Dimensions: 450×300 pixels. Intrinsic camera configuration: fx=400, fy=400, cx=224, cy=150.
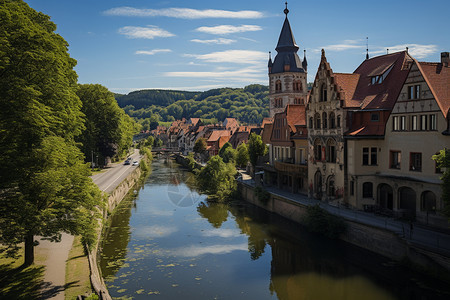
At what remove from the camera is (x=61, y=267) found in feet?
73.5

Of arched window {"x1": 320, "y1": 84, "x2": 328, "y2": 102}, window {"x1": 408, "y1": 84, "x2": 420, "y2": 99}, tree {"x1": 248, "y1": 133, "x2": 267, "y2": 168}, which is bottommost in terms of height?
tree {"x1": 248, "y1": 133, "x2": 267, "y2": 168}

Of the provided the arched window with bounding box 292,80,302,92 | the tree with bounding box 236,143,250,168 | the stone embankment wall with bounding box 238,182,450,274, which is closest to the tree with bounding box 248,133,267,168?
the tree with bounding box 236,143,250,168

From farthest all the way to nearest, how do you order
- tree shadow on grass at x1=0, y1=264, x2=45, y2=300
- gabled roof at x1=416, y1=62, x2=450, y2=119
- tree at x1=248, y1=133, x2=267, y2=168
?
tree at x1=248, y1=133, x2=267, y2=168, gabled roof at x1=416, y1=62, x2=450, y2=119, tree shadow on grass at x1=0, y1=264, x2=45, y2=300

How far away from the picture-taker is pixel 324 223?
33.1m

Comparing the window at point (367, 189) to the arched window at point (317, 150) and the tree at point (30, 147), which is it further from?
the tree at point (30, 147)

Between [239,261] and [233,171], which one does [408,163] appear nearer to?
[239,261]

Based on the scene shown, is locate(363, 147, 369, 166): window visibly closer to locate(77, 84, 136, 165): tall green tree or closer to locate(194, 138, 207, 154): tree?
locate(77, 84, 136, 165): tall green tree

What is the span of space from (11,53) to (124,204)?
110 ft

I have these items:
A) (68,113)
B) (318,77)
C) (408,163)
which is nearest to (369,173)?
(408,163)

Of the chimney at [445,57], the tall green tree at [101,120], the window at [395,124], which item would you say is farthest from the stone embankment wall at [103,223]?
the chimney at [445,57]

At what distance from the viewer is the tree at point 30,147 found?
18.8 metres

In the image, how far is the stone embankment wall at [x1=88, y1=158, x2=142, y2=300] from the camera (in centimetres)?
1956

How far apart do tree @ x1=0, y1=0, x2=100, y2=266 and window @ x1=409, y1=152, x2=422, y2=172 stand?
24.1 metres

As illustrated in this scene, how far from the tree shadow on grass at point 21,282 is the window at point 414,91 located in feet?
93.0
